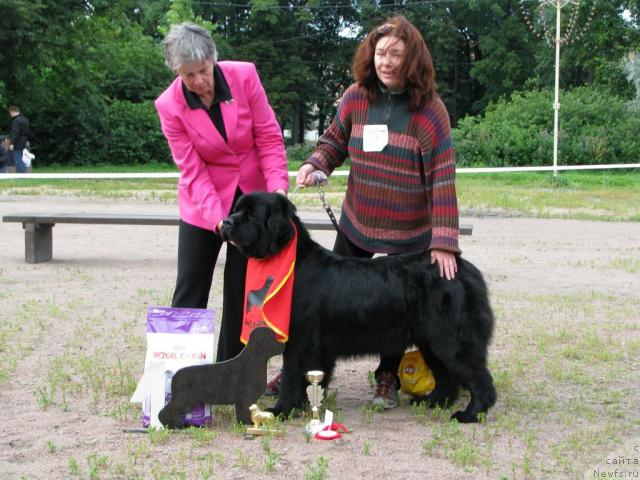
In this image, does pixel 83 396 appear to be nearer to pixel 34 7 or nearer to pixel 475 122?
pixel 34 7

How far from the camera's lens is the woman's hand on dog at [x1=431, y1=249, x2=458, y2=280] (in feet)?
12.8

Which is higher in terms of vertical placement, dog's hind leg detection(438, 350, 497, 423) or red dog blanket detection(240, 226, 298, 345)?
red dog blanket detection(240, 226, 298, 345)

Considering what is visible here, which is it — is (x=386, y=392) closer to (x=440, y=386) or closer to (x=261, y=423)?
(x=440, y=386)

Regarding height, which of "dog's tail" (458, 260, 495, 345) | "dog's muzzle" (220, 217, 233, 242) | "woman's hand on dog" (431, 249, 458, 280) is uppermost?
"dog's muzzle" (220, 217, 233, 242)

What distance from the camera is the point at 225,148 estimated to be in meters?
4.07

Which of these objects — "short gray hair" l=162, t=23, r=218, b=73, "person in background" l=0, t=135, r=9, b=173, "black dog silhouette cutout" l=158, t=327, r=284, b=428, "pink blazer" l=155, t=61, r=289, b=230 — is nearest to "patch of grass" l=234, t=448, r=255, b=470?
"black dog silhouette cutout" l=158, t=327, r=284, b=428

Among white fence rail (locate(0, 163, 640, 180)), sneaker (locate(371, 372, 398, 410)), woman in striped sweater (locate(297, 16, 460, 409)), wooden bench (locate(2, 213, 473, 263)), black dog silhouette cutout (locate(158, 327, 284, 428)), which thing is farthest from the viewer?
white fence rail (locate(0, 163, 640, 180))

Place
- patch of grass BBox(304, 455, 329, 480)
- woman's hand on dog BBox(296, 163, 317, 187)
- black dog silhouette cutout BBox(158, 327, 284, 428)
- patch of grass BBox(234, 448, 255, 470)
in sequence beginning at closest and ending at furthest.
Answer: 1. patch of grass BBox(304, 455, 329, 480)
2. patch of grass BBox(234, 448, 255, 470)
3. black dog silhouette cutout BBox(158, 327, 284, 428)
4. woman's hand on dog BBox(296, 163, 317, 187)

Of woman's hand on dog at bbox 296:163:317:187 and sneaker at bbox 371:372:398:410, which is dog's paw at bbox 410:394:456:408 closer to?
sneaker at bbox 371:372:398:410

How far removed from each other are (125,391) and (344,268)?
1512 millimetres

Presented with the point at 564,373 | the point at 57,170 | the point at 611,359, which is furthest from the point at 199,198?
the point at 57,170

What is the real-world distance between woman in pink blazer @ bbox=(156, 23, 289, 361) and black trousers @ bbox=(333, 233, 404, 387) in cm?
52

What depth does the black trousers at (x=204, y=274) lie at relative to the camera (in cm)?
422

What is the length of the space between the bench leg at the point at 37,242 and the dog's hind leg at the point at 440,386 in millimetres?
5847
